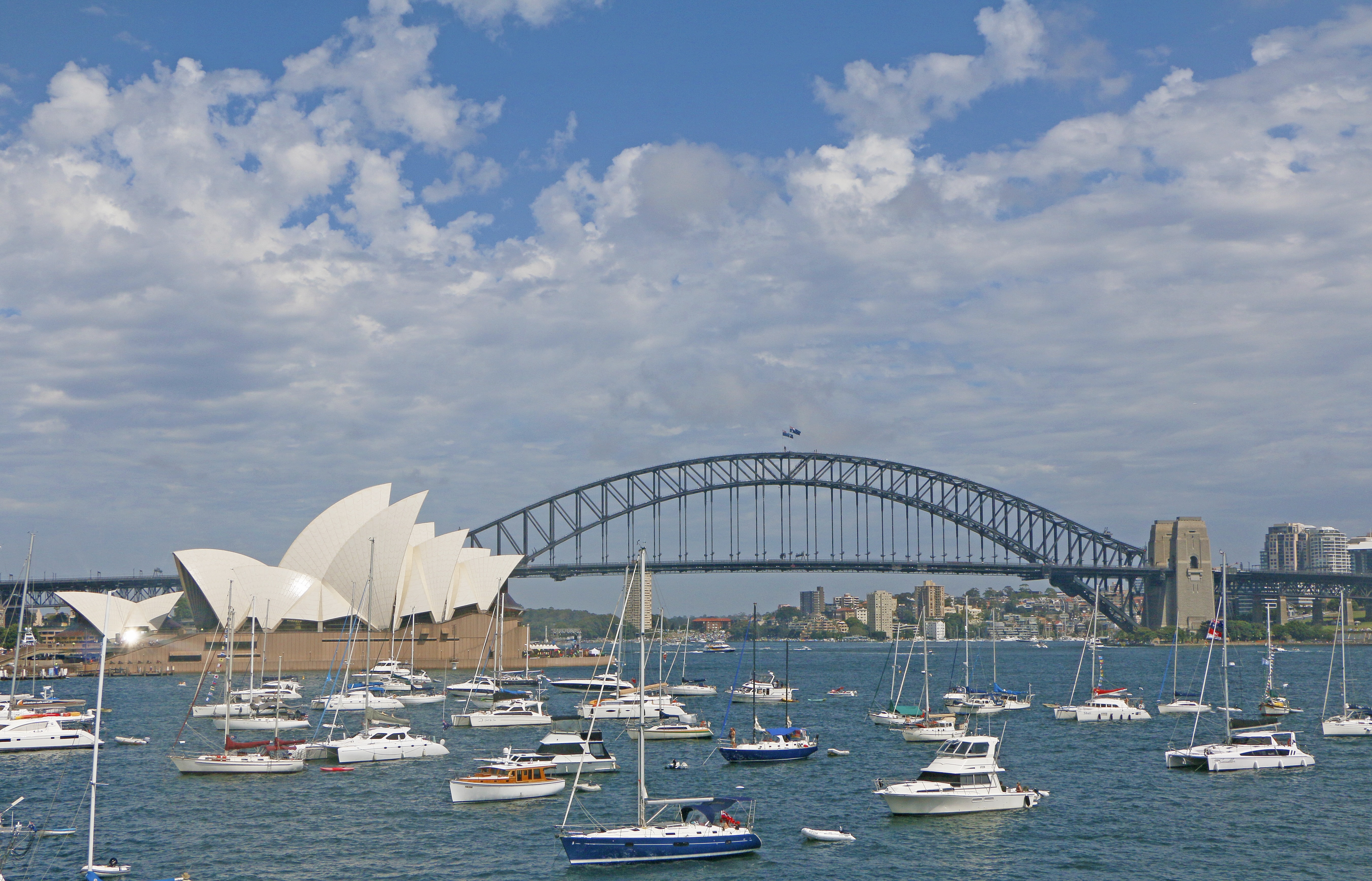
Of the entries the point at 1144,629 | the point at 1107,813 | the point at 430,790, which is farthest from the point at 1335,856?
the point at 1144,629

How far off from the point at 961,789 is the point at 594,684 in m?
50.9

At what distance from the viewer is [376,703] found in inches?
2783

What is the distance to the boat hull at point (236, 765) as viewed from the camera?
4425cm

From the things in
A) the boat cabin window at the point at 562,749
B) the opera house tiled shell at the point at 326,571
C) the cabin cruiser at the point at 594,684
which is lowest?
the cabin cruiser at the point at 594,684

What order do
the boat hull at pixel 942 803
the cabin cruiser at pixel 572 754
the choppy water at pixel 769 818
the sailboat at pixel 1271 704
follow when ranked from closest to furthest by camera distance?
the choppy water at pixel 769 818 → the boat hull at pixel 942 803 → the cabin cruiser at pixel 572 754 → the sailboat at pixel 1271 704

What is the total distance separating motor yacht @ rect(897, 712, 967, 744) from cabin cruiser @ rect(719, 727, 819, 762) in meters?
7.29

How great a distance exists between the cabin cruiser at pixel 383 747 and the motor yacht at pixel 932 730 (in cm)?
2160

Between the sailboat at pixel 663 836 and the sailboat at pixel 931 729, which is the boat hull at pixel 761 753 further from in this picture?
the sailboat at pixel 663 836

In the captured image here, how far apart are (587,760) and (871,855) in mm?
15205

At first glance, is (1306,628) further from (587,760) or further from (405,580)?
(587,760)

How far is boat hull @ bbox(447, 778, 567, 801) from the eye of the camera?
128 feet

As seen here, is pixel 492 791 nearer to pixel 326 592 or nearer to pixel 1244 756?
pixel 1244 756

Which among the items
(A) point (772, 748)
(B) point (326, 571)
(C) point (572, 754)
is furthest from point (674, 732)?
(B) point (326, 571)

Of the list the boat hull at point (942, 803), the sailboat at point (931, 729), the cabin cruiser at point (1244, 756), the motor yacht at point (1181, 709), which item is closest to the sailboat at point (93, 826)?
the boat hull at point (942, 803)
